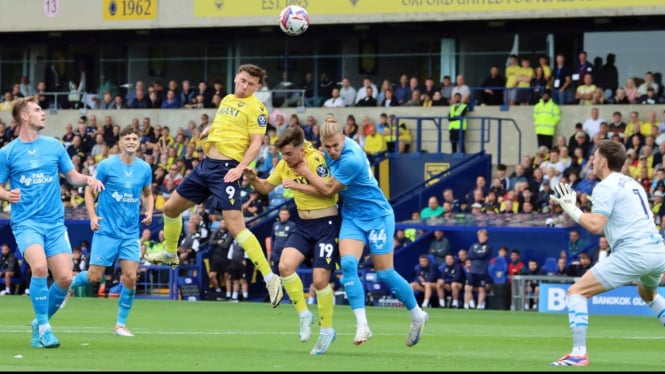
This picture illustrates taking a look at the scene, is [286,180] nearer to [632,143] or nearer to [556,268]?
[556,268]

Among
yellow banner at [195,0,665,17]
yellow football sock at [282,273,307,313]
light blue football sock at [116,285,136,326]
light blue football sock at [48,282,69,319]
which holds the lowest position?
light blue football sock at [116,285,136,326]

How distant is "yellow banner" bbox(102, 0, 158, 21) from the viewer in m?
40.2

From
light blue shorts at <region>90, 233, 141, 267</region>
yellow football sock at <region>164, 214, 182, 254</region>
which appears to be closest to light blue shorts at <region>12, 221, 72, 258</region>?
yellow football sock at <region>164, 214, 182, 254</region>

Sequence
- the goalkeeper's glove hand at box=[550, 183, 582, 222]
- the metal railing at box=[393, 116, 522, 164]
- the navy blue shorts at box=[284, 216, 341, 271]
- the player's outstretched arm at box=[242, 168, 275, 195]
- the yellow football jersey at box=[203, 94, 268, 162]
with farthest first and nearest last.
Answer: the metal railing at box=[393, 116, 522, 164] < the yellow football jersey at box=[203, 94, 268, 162] < the player's outstretched arm at box=[242, 168, 275, 195] < the navy blue shorts at box=[284, 216, 341, 271] < the goalkeeper's glove hand at box=[550, 183, 582, 222]

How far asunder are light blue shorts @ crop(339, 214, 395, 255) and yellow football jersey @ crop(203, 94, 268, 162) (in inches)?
74.4

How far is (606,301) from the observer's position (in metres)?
26.3

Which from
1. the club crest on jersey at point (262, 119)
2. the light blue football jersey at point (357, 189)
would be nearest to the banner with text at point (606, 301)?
the club crest on jersey at point (262, 119)

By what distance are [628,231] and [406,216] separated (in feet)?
71.2

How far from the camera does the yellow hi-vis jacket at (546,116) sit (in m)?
34.5

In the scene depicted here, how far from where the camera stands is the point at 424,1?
36.2m

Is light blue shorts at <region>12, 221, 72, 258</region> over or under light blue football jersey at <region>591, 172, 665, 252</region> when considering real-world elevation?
under

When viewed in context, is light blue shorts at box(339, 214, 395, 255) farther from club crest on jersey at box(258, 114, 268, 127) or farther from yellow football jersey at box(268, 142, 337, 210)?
club crest on jersey at box(258, 114, 268, 127)

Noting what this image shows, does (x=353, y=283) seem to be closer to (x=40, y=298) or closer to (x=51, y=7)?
(x=40, y=298)

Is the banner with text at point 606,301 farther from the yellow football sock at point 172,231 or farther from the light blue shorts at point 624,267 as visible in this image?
the light blue shorts at point 624,267
